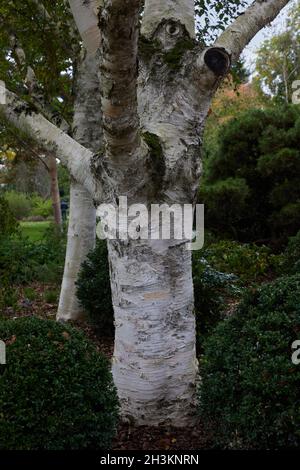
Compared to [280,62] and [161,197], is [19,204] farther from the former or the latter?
[161,197]

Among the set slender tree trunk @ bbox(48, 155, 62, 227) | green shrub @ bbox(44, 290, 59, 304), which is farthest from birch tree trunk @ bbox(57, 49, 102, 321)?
slender tree trunk @ bbox(48, 155, 62, 227)

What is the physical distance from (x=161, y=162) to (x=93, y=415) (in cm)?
157

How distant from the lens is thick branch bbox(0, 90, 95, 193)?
387cm

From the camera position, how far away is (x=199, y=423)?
3666 millimetres

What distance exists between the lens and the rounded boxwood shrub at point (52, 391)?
8.75ft

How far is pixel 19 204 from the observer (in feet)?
81.8

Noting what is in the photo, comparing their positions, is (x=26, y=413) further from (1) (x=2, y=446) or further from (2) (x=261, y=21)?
(2) (x=261, y=21)

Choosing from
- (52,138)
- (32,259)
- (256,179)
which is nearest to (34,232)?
(32,259)

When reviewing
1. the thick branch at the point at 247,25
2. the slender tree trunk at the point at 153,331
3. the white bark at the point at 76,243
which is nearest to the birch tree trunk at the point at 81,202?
the white bark at the point at 76,243

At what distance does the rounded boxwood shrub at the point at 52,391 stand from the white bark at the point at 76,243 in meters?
3.23

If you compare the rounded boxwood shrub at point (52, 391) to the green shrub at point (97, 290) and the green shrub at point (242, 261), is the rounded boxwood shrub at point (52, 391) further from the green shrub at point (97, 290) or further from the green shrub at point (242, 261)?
the green shrub at point (242, 261)

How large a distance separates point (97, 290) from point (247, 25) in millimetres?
3015

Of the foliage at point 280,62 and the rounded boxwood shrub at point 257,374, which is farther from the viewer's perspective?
the foliage at point 280,62
